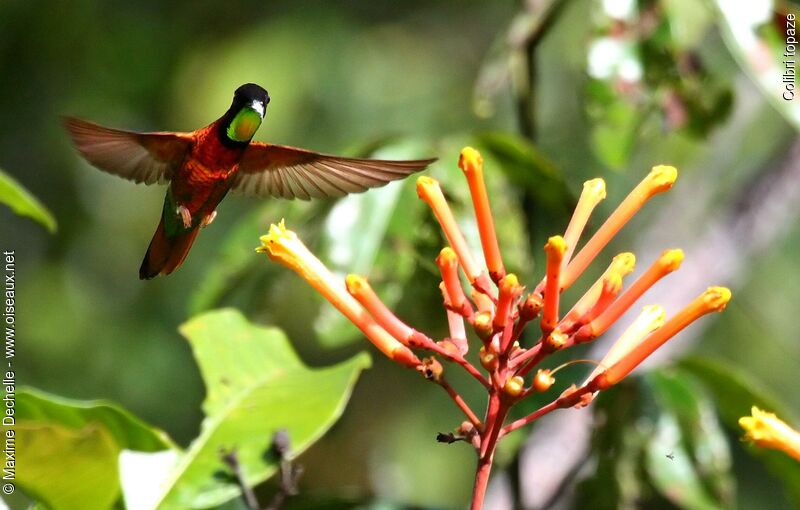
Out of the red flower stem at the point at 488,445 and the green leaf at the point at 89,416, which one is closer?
the red flower stem at the point at 488,445

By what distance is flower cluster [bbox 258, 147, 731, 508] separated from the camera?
131cm

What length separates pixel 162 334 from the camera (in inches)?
218

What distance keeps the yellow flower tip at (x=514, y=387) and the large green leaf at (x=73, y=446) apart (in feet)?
2.23

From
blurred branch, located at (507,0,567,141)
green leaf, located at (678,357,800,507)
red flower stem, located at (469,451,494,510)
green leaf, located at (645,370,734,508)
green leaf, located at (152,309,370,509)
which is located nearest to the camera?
red flower stem, located at (469,451,494,510)

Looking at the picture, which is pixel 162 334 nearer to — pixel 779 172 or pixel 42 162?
pixel 42 162

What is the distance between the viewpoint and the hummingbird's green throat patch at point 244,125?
1.53 m

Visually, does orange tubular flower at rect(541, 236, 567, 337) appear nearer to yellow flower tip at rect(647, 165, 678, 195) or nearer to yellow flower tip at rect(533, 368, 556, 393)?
yellow flower tip at rect(533, 368, 556, 393)

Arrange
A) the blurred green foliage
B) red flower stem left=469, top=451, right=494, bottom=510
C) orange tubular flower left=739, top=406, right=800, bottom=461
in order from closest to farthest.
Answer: red flower stem left=469, top=451, right=494, bottom=510 → orange tubular flower left=739, top=406, right=800, bottom=461 → the blurred green foliage

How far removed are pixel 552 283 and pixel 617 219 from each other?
0.69 ft

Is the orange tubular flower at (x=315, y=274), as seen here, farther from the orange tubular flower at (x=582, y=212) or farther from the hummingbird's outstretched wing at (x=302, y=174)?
the orange tubular flower at (x=582, y=212)

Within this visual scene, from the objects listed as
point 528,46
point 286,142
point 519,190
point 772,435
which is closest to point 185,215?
point 772,435

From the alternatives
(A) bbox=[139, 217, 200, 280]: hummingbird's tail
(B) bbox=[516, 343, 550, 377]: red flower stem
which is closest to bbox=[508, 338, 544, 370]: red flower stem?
(B) bbox=[516, 343, 550, 377]: red flower stem

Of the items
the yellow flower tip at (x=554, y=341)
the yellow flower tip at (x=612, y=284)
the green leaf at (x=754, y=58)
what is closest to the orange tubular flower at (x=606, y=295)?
the yellow flower tip at (x=612, y=284)

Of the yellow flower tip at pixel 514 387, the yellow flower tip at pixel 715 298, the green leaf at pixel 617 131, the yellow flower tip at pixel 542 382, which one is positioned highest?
the green leaf at pixel 617 131
